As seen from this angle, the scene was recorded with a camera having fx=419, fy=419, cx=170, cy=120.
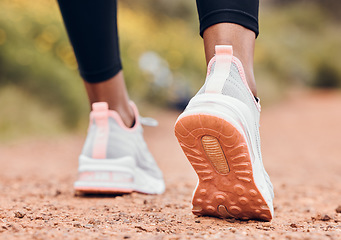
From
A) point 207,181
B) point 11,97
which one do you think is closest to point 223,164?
point 207,181

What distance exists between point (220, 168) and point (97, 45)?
2.19ft

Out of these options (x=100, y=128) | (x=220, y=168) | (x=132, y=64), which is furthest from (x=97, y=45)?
(x=132, y=64)

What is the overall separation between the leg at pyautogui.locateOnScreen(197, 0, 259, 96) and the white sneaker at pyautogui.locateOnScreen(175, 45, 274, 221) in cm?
3

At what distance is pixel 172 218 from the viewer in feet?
3.68

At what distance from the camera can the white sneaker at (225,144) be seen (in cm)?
92

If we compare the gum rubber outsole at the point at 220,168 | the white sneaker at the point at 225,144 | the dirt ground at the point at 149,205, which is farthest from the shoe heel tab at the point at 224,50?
the dirt ground at the point at 149,205

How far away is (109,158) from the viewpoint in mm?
1429

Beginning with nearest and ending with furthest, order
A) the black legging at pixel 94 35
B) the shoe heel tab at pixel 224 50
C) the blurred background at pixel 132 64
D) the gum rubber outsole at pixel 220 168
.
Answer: the gum rubber outsole at pixel 220 168 → the shoe heel tab at pixel 224 50 → the black legging at pixel 94 35 → the blurred background at pixel 132 64

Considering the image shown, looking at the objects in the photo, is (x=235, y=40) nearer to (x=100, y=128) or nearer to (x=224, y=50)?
(x=224, y=50)

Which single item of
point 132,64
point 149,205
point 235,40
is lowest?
point 149,205

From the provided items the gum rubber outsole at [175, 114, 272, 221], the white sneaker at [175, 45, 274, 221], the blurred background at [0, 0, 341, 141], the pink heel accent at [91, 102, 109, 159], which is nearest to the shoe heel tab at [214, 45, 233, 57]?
the white sneaker at [175, 45, 274, 221]

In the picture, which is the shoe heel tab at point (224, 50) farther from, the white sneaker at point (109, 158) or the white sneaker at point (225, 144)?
the white sneaker at point (109, 158)

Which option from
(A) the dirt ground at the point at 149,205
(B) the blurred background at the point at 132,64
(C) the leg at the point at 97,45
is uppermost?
(B) the blurred background at the point at 132,64

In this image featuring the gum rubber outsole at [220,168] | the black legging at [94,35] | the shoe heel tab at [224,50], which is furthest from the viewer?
the black legging at [94,35]
